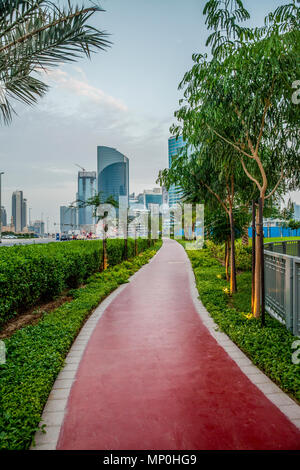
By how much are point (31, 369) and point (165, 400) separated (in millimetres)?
1686

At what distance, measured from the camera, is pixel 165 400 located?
293 cm

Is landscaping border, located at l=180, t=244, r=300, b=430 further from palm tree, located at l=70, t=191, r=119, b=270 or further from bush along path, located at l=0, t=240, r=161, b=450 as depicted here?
palm tree, located at l=70, t=191, r=119, b=270

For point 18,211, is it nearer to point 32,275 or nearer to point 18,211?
point 18,211

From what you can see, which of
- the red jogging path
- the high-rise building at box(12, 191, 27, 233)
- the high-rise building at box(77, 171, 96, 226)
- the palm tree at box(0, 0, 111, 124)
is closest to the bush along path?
the red jogging path

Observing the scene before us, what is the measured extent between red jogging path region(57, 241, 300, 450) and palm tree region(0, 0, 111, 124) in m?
3.84

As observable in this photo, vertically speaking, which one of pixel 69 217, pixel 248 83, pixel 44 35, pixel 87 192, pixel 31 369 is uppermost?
pixel 87 192

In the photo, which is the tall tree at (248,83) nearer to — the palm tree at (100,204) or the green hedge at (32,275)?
the green hedge at (32,275)

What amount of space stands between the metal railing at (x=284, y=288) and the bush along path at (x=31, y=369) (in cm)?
360

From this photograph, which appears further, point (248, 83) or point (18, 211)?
point (18, 211)

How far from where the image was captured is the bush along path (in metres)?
2.40

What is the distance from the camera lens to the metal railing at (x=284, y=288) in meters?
4.46

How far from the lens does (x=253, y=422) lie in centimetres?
257

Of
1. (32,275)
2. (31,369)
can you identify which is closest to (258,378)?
A: (31,369)
